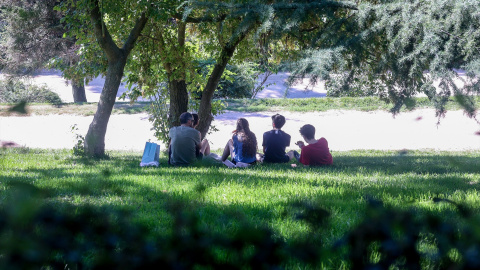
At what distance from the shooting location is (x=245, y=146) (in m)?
9.31

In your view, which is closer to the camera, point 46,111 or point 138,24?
point 138,24

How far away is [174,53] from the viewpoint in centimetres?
1162

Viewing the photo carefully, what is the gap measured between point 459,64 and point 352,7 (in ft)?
5.26

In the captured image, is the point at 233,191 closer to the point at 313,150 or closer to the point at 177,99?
the point at 313,150

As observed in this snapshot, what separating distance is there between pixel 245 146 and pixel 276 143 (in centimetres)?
75

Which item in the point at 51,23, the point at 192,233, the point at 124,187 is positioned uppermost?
the point at 51,23

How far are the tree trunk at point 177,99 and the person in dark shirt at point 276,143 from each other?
3378mm

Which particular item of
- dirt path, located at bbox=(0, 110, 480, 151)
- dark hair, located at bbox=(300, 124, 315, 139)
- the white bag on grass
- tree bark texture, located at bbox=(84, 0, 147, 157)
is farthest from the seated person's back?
dirt path, located at bbox=(0, 110, 480, 151)

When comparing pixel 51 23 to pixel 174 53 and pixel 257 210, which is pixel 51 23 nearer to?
pixel 174 53

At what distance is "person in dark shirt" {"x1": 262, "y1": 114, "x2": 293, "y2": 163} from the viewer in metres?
9.69

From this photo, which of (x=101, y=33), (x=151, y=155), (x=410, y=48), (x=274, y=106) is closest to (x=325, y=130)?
(x=274, y=106)

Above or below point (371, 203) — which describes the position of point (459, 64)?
above

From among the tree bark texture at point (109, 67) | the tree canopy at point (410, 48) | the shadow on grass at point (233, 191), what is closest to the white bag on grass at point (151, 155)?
the shadow on grass at point (233, 191)

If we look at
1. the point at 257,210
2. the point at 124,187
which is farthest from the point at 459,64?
the point at 124,187
